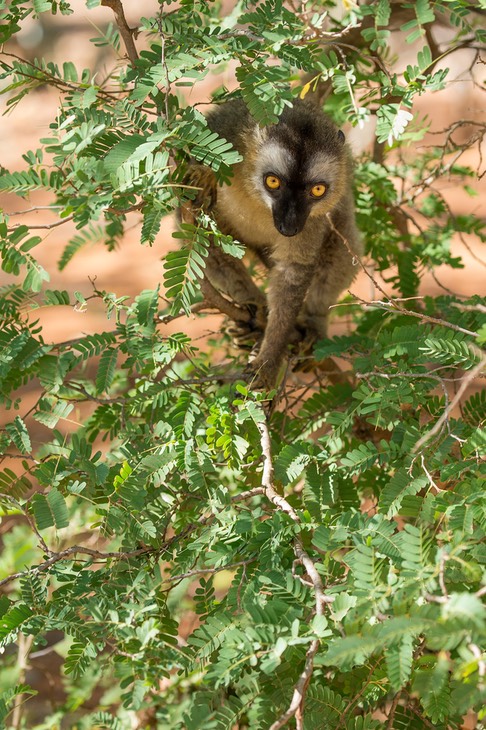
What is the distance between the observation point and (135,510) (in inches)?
80.4

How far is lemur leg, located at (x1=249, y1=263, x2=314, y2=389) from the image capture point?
327cm

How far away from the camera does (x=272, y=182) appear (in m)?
3.10

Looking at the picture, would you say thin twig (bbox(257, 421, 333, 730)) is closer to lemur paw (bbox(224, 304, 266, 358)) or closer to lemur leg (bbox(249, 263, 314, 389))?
lemur leg (bbox(249, 263, 314, 389))

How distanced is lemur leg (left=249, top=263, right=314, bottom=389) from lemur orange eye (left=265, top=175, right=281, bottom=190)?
418mm

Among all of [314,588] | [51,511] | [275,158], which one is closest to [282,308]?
[275,158]

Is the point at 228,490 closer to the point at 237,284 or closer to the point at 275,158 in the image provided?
the point at 275,158

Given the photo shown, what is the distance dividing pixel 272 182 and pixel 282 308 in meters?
0.58

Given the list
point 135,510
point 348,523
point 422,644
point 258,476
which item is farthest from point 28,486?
point 422,644

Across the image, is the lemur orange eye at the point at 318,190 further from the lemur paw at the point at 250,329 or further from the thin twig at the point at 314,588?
the thin twig at the point at 314,588

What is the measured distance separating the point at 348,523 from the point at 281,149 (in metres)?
1.79

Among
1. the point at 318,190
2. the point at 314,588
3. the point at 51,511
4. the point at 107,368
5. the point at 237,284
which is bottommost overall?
the point at 314,588

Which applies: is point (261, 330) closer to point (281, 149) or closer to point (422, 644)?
point (281, 149)

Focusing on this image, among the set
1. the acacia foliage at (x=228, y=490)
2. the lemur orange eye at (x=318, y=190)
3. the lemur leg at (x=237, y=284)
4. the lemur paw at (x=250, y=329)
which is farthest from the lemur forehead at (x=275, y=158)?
the lemur paw at (x=250, y=329)

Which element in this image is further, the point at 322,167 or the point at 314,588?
the point at 322,167
